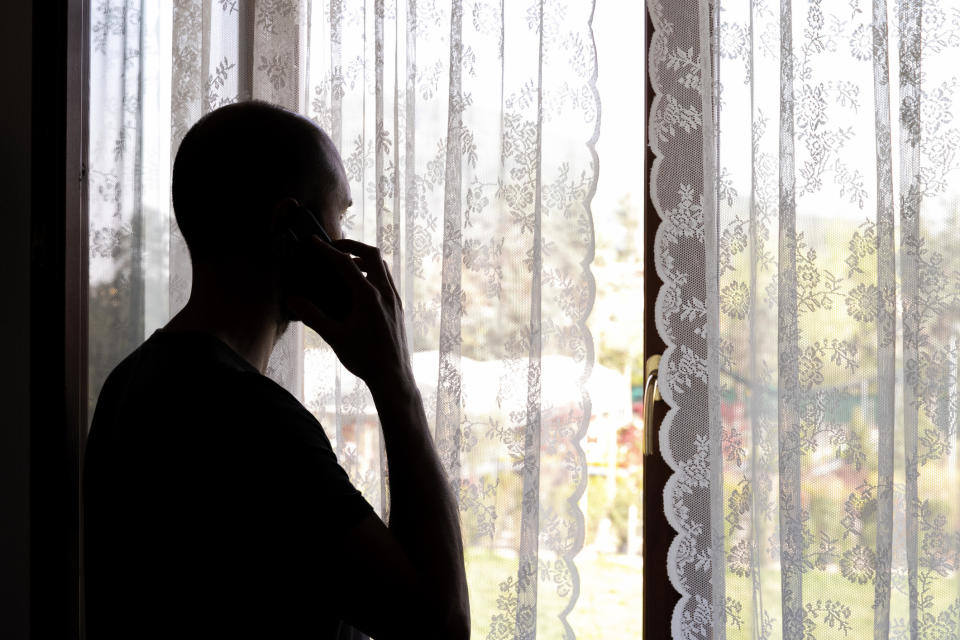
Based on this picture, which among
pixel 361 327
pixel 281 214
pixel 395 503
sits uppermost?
pixel 281 214

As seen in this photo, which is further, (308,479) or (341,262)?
(341,262)

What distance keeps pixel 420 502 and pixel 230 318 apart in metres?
0.32

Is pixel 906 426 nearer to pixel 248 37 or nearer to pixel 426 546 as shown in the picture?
pixel 426 546

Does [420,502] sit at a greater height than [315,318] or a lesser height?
lesser

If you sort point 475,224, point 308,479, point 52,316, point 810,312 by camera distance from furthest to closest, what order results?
point 52,316 → point 475,224 → point 810,312 → point 308,479

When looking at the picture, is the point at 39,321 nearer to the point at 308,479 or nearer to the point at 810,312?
the point at 308,479

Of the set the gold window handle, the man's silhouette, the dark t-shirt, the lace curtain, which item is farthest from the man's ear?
the gold window handle

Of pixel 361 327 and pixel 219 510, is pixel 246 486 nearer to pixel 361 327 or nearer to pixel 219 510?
pixel 219 510

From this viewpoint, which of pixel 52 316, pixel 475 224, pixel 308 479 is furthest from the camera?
pixel 52 316

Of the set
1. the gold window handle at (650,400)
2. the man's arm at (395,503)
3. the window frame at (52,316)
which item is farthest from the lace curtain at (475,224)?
the man's arm at (395,503)

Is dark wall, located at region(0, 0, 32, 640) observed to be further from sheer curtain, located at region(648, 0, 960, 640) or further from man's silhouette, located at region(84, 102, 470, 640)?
sheer curtain, located at region(648, 0, 960, 640)

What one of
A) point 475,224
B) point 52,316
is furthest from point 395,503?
point 52,316

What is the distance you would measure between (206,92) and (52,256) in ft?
1.58

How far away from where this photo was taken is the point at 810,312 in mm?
1256
